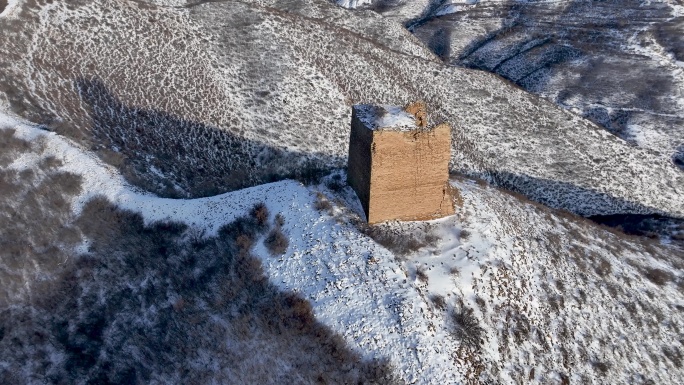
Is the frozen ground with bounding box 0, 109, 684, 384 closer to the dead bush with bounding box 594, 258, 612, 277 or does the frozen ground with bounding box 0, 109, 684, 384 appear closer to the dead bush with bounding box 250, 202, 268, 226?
the dead bush with bounding box 594, 258, 612, 277

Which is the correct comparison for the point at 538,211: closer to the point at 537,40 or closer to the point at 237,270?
the point at 237,270

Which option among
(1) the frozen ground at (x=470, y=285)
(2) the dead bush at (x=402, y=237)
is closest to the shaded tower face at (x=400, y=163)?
(2) the dead bush at (x=402, y=237)

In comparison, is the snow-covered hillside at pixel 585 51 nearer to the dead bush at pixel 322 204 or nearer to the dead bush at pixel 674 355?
the dead bush at pixel 674 355

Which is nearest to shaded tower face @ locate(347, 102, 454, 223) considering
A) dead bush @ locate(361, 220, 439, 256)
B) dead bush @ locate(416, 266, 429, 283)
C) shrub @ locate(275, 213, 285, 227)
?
dead bush @ locate(361, 220, 439, 256)

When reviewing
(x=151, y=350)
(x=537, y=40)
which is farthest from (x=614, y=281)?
(x=537, y=40)

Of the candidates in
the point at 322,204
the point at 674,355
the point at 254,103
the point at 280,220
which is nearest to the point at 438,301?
the point at 322,204
